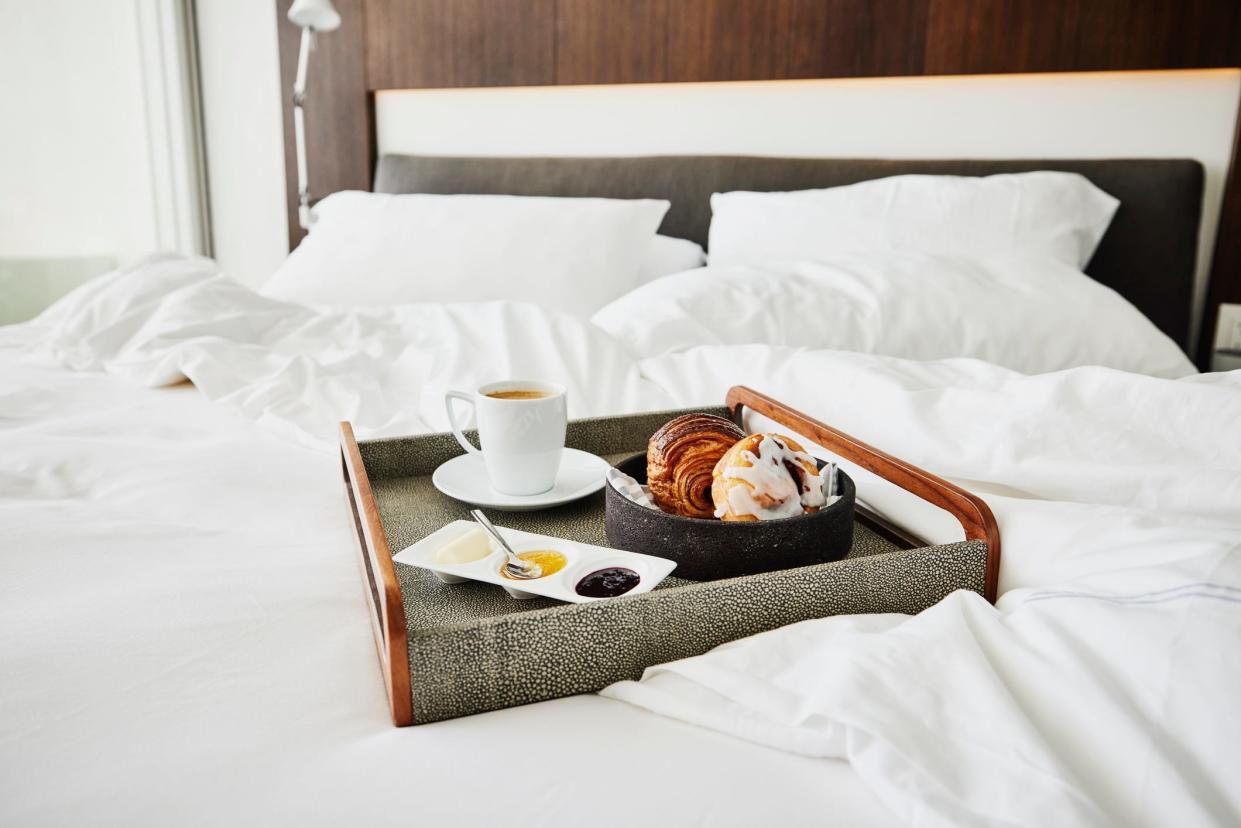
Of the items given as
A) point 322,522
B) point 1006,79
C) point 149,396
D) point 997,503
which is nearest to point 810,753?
point 997,503

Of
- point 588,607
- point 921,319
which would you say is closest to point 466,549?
point 588,607

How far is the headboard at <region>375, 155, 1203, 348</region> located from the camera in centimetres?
195

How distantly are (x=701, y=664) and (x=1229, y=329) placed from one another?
6.60 ft

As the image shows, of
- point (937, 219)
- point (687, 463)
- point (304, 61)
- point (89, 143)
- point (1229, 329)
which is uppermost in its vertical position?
point (304, 61)

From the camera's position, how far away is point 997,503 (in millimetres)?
699

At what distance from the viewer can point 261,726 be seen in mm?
509

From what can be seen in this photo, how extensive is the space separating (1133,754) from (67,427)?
3.96 feet

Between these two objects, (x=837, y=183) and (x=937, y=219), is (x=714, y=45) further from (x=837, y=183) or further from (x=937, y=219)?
(x=937, y=219)

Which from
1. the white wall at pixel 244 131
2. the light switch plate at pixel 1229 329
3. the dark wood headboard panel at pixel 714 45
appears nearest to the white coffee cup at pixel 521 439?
the dark wood headboard panel at pixel 714 45

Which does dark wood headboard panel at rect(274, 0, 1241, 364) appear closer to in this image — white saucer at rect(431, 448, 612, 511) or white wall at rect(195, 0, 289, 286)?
white wall at rect(195, 0, 289, 286)

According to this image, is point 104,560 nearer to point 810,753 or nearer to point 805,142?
point 810,753

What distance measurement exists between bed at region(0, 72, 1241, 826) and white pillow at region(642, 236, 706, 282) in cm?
106

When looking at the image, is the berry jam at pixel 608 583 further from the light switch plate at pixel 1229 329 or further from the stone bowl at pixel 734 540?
the light switch plate at pixel 1229 329

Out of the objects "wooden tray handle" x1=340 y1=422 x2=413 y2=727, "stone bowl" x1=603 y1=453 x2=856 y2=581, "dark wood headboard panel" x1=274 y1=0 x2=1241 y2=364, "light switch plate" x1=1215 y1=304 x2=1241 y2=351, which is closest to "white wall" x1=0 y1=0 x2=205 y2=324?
"dark wood headboard panel" x1=274 y1=0 x2=1241 y2=364
